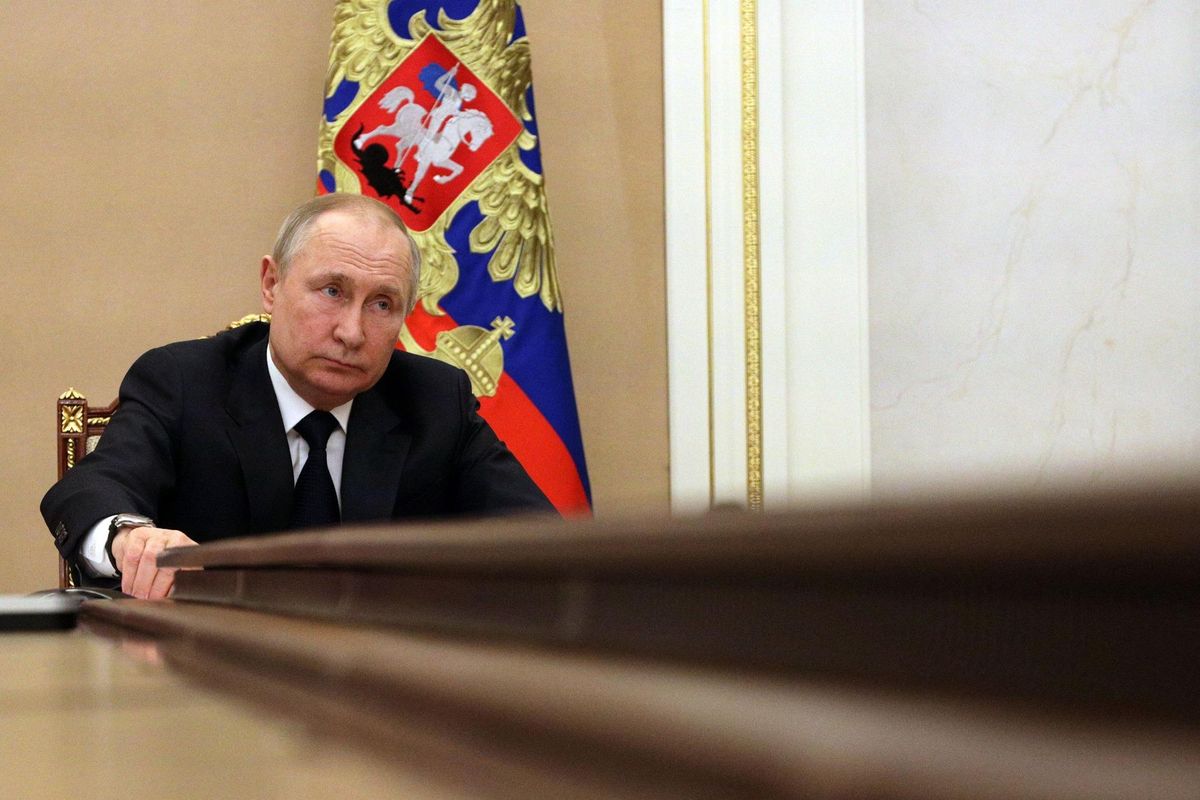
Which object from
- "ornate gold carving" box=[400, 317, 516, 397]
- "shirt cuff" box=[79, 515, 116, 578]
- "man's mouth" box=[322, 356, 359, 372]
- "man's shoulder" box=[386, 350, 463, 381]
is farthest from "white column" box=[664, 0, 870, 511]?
"shirt cuff" box=[79, 515, 116, 578]

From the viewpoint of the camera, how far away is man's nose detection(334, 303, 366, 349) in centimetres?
256

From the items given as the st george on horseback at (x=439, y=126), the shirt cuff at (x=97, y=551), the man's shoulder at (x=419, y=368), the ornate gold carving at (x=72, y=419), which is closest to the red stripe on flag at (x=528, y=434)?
the st george on horseback at (x=439, y=126)

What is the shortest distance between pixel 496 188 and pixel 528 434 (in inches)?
29.8

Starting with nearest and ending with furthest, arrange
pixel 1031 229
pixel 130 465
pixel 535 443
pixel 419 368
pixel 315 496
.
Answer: pixel 130 465 < pixel 315 496 < pixel 419 368 < pixel 535 443 < pixel 1031 229

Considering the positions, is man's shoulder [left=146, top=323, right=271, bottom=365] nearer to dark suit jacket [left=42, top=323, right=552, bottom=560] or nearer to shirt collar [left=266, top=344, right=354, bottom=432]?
dark suit jacket [left=42, top=323, right=552, bottom=560]

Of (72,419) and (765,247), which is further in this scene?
(765,247)

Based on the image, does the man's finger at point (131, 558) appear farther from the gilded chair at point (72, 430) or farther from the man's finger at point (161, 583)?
the gilded chair at point (72, 430)

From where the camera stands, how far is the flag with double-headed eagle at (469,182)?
3910 millimetres

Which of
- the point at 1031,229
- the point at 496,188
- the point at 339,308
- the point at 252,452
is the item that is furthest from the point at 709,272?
the point at 252,452

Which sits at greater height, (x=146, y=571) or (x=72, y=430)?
(x=72, y=430)

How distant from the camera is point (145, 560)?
1806 millimetres

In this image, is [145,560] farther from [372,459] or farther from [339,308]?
[339,308]

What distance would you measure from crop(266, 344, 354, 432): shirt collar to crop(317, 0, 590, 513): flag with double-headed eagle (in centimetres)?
125

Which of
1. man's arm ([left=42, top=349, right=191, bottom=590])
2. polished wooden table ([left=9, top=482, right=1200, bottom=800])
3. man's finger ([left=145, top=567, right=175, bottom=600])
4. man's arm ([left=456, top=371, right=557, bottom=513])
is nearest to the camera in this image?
polished wooden table ([left=9, top=482, right=1200, bottom=800])
